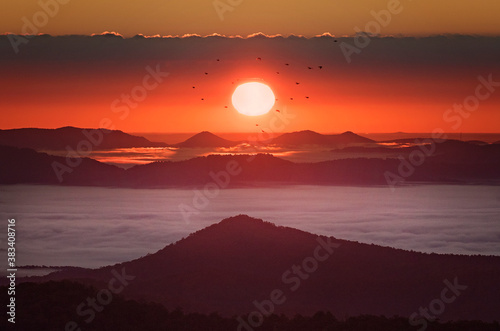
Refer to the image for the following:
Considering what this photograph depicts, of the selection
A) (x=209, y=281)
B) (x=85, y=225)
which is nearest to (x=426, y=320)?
(x=209, y=281)

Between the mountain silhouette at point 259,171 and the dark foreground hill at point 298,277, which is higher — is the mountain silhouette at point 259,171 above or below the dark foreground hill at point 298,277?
above

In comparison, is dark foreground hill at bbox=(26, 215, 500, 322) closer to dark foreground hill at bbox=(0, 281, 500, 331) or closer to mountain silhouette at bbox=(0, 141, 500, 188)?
dark foreground hill at bbox=(0, 281, 500, 331)

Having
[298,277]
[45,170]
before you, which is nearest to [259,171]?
[45,170]

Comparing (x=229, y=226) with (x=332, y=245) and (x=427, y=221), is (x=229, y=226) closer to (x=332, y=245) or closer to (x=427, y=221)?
(x=332, y=245)

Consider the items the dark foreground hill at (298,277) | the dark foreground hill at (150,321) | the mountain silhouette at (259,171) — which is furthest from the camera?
the mountain silhouette at (259,171)

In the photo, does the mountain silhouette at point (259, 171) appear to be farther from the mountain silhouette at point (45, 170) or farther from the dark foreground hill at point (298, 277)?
the dark foreground hill at point (298, 277)

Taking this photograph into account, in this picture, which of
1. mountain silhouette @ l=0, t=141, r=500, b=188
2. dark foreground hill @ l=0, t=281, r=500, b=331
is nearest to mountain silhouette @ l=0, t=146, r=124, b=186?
mountain silhouette @ l=0, t=141, r=500, b=188

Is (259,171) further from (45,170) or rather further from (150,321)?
(150,321)

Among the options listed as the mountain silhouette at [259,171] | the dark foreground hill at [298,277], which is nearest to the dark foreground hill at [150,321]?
the dark foreground hill at [298,277]
